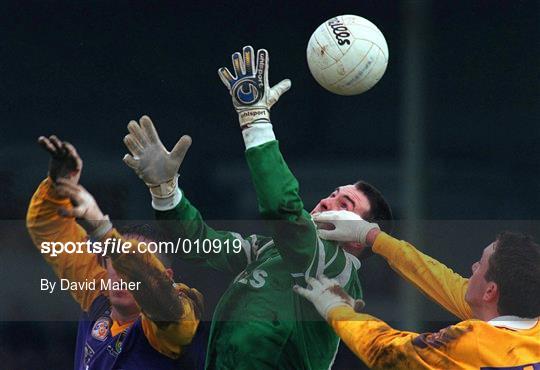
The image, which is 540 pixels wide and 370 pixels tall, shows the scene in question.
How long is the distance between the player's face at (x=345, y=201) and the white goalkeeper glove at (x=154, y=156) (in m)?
0.53

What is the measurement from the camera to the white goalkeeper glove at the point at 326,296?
5.27 metres

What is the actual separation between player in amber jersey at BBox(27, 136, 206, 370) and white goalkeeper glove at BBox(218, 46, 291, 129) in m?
0.60

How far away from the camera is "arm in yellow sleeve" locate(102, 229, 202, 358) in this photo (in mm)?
5285

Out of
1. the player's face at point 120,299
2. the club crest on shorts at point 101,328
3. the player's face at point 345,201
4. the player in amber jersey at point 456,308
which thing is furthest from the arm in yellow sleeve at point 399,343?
the club crest on shorts at point 101,328

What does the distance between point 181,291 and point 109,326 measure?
0.32m

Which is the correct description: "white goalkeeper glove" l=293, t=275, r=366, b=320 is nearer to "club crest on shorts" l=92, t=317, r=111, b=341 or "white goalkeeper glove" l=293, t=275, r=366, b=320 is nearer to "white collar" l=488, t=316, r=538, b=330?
"white collar" l=488, t=316, r=538, b=330

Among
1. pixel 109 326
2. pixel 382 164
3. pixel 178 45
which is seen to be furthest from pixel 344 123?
pixel 109 326

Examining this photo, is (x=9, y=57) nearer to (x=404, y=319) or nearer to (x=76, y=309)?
(x=76, y=309)

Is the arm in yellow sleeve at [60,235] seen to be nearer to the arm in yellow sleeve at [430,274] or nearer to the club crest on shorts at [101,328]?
the club crest on shorts at [101,328]

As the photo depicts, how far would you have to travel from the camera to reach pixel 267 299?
5.34 metres

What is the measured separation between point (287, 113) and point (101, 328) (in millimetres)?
1052

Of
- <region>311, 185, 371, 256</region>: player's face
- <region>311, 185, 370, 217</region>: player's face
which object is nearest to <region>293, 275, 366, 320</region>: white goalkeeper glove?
<region>311, 185, 371, 256</region>: player's face

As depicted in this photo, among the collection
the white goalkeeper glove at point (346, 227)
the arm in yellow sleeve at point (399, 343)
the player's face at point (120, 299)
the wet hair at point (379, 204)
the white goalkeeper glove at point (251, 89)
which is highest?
the white goalkeeper glove at point (251, 89)

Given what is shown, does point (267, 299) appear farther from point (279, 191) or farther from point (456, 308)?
point (456, 308)
